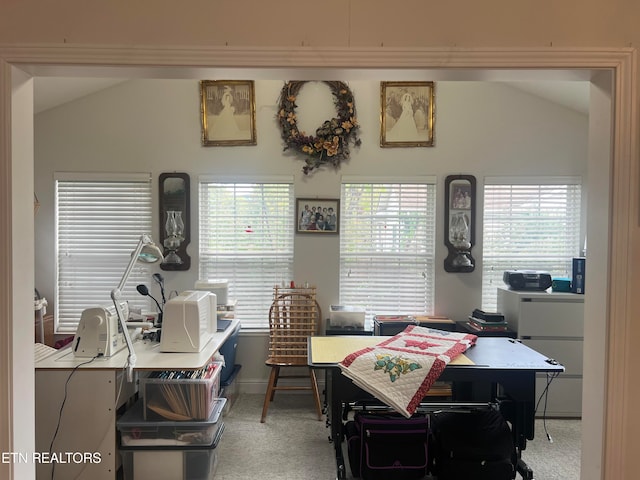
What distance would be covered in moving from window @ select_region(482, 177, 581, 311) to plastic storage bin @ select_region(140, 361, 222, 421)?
2797 mm

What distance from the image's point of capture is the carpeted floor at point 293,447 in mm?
2609

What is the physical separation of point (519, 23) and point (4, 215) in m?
1.79

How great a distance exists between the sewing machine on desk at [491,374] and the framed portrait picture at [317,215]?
4.47 feet

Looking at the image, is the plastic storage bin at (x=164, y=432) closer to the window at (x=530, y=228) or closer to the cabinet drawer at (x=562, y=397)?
the cabinet drawer at (x=562, y=397)

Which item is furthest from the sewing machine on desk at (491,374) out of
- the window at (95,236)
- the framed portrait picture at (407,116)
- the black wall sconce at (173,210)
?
the window at (95,236)

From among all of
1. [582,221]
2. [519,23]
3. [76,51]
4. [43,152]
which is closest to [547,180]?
[582,221]

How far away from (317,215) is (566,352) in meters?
2.45

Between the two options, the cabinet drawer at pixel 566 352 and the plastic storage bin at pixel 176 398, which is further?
the cabinet drawer at pixel 566 352

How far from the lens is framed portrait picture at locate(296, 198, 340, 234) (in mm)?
3789

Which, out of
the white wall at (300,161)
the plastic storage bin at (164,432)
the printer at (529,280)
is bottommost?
the plastic storage bin at (164,432)

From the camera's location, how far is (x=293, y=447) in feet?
9.54

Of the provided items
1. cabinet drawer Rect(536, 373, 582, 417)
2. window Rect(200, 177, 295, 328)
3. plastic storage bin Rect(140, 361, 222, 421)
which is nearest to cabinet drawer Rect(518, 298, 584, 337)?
cabinet drawer Rect(536, 373, 582, 417)

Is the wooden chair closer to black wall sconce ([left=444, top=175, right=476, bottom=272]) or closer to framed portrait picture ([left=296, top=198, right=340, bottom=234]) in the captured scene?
framed portrait picture ([left=296, top=198, right=340, bottom=234])

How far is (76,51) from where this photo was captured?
51.3 inches
